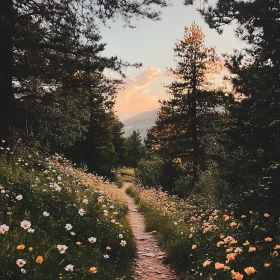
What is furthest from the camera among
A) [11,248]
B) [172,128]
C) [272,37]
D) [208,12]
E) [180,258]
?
[172,128]

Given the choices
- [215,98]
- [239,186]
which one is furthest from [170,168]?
[239,186]

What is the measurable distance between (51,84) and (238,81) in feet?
20.8

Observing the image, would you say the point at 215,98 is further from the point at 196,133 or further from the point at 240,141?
the point at 240,141

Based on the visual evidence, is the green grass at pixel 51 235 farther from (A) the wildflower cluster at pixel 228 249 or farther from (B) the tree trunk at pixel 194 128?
(B) the tree trunk at pixel 194 128

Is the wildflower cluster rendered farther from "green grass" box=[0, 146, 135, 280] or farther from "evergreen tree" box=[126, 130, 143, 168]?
"evergreen tree" box=[126, 130, 143, 168]

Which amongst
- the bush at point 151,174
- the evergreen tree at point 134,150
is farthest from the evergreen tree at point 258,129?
the evergreen tree at point 134,150

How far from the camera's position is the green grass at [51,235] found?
3717 millimetres

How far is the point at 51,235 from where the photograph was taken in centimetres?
486

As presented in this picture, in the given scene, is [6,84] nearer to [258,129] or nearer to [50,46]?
[50,46]

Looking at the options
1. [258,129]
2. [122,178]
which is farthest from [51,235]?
[122,178]

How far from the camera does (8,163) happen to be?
7230mm

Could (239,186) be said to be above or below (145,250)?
above

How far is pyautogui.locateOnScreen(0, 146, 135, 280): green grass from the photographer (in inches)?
146

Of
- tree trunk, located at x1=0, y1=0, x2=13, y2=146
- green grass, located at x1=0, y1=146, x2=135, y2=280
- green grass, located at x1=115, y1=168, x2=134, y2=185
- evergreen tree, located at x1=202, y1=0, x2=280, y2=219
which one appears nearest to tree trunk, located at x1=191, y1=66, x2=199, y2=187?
evergreen tree, located at x1=202, y1=0, x2=280, y2=219
